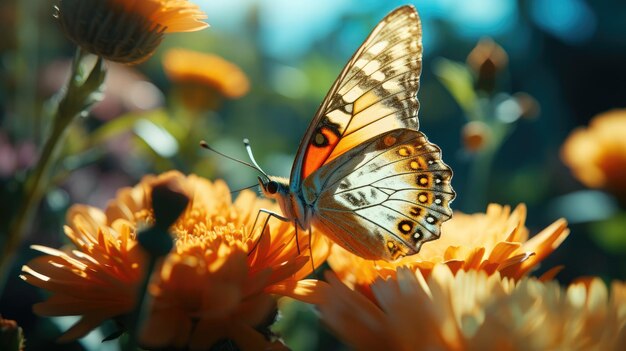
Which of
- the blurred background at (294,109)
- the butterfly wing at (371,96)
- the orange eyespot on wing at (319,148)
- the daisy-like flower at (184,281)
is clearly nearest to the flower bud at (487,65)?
the blurred background at (294,109)

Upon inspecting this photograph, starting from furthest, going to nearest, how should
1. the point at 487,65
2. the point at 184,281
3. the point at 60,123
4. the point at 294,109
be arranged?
the point at 294,109 < the point at 487,65 < the point at 60,123 < the point at 184,281

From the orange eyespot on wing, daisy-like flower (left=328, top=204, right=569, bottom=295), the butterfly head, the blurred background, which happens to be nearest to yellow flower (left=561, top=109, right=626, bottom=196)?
the blurred background

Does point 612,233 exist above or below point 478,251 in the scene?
below

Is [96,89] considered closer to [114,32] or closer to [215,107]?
[114,32]

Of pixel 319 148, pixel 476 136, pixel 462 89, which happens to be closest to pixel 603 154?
pixel 462 89

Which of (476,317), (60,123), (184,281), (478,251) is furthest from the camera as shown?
(60,123)

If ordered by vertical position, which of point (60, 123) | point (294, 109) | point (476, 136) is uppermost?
point (60, 123)

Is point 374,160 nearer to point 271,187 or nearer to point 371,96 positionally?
point 371,96
